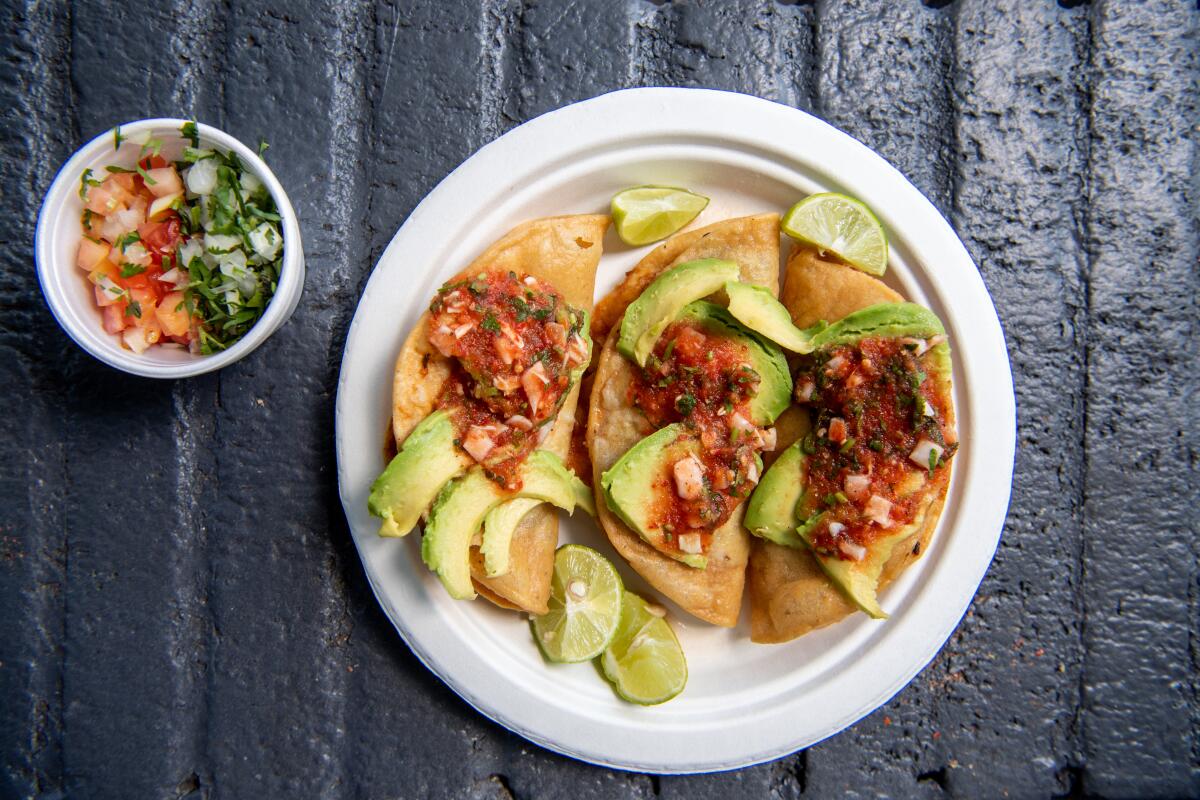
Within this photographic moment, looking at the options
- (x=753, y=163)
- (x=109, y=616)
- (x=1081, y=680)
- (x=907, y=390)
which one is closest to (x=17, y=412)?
(x=109, y=616)

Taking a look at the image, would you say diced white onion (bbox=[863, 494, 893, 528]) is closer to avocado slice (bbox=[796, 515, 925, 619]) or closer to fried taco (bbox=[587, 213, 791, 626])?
avocado slice (bbox=[796, 515, 925, 619])

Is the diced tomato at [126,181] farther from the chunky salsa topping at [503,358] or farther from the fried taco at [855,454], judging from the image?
the fried taco at [855,454]

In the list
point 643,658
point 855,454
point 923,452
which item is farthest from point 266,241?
point 923,452

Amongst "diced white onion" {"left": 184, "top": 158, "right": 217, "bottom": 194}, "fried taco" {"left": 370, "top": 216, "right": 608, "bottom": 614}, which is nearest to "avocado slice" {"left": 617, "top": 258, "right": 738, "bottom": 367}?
"fried taco" {"left": 370, "top": 216, "right": 608, "bottom": 614}

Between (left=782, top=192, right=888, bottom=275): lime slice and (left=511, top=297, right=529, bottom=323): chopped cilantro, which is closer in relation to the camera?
(left=511, top=297, right=529, bottom=323): chopped cilantro

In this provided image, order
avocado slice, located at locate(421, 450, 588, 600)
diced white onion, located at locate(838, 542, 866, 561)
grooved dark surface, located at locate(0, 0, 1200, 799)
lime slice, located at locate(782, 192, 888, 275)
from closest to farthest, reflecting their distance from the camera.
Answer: avocado slice, located at locate(421, 450, 588, 600) < diced white onion, located at locate(838, 542, 866, 561) < lime slice, located at locate(782, 192, 888, 275) < grooved dark surface, located at locate(0, 0, 1200, 799)

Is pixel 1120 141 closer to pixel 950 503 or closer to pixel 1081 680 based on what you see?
pixel 950 503

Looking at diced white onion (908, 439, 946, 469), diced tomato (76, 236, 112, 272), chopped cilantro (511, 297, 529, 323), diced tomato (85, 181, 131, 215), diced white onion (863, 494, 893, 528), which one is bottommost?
diced white onion (863, 494, 893, 528)

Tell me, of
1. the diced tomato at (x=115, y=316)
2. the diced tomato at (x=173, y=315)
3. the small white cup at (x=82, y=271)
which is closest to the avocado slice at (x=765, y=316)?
the small white cup at (x=82, y=271)
